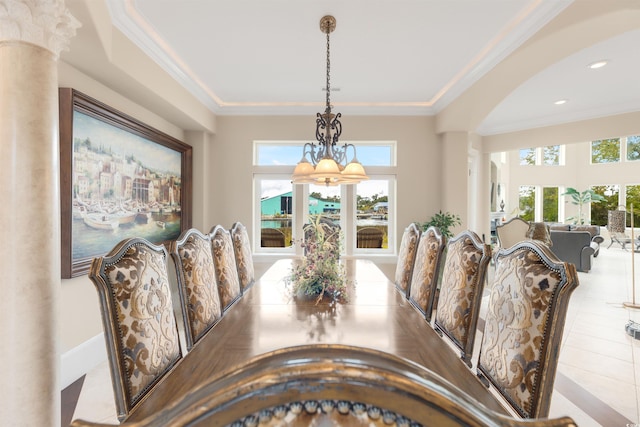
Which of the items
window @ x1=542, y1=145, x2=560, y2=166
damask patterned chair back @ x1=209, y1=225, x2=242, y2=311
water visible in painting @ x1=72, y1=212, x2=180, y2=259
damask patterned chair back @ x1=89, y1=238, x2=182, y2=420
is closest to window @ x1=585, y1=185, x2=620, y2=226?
window @ x1=542, y1=145, x2=560, y2=166

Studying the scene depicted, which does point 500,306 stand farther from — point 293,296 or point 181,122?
point 181,122

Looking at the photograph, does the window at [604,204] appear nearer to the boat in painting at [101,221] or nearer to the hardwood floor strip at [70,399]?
the boat in painting at [101,221]

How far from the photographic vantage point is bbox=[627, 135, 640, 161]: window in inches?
379

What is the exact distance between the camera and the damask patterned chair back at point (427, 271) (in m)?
2.00

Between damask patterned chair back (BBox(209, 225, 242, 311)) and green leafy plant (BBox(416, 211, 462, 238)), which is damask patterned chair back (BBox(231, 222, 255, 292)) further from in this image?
green leafy plant (BBox(416, 211, 462, 238))

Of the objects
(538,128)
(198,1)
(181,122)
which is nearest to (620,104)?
(538,128)

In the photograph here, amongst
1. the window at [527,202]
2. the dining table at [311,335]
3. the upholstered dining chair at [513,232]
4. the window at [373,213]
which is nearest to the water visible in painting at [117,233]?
the dining table at [311,335]

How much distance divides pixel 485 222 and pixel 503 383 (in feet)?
16.9

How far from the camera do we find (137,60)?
2523mm

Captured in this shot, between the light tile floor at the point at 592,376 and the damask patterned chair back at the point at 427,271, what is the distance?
1047 millimetres

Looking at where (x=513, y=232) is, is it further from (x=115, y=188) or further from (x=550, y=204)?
(x=550, y=204)

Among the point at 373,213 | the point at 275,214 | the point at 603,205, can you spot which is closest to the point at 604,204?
the point at 603,205

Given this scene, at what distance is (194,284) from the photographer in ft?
5.47

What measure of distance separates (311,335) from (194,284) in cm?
78
